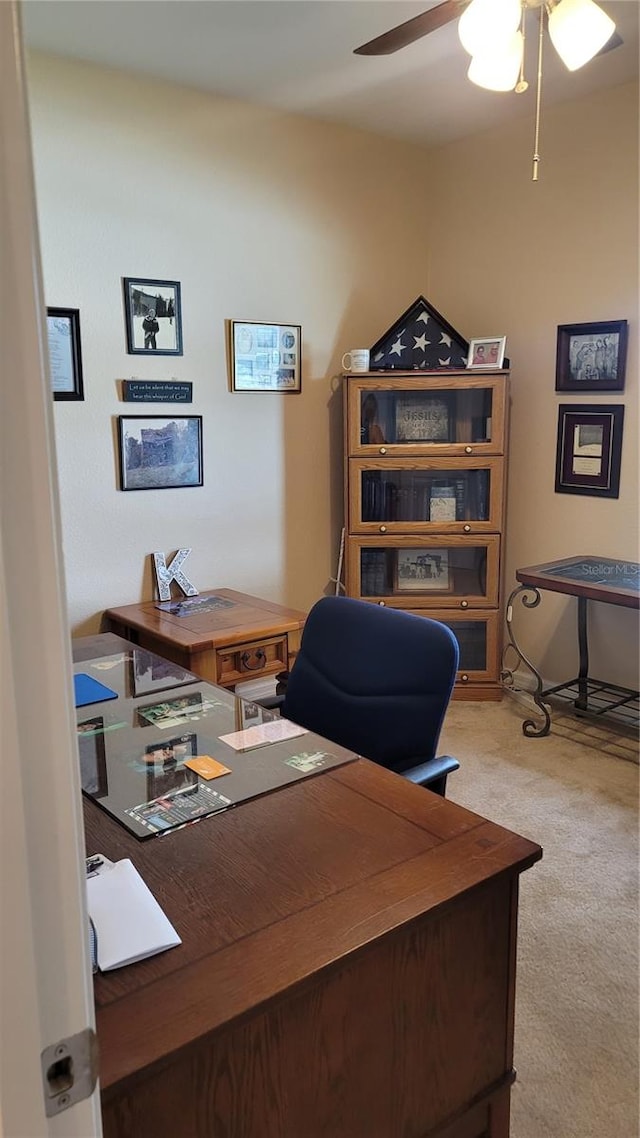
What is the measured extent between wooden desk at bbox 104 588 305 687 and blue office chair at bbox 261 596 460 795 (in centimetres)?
69

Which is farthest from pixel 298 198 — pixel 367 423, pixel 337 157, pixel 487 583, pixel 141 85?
pixel 487 583

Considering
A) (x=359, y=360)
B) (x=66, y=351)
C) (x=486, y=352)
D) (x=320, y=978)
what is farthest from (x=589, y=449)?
(x=320, y=978)

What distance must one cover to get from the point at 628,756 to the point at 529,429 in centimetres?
158

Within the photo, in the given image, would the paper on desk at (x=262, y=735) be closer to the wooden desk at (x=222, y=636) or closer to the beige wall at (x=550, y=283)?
the wooden desk at (x=222, y=636)

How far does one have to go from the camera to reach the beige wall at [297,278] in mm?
3061

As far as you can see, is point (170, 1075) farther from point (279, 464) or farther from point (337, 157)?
point (337, 157)

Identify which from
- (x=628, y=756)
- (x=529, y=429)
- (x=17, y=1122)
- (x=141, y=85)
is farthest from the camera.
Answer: (x=529, y=429)

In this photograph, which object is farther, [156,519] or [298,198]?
[298,198]

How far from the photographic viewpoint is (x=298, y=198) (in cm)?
359

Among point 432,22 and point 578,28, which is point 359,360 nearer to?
point 432,22

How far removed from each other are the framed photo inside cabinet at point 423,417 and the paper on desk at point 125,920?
9.65 feet

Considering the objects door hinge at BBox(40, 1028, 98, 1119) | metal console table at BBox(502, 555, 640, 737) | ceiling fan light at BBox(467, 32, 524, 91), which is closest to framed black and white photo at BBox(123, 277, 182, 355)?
ceiling fan light at BBox(467, 32, 524, 91)

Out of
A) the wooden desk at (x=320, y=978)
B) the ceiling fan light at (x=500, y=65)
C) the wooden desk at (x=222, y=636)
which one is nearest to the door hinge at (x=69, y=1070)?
the wooden desk at (x=320, y=978)

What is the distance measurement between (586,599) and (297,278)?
1.94 m
